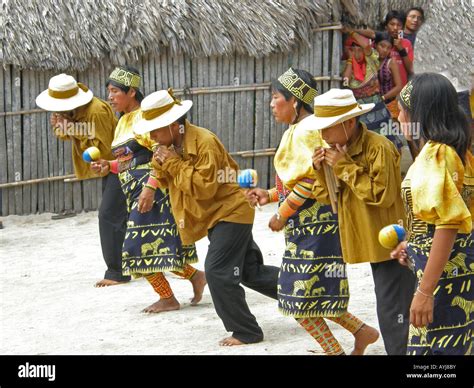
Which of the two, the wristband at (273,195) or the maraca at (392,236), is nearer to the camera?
the maraca at (392,236)

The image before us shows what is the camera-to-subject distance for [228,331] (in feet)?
20.7

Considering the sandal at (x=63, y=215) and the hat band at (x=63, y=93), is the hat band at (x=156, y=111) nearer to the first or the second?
the hat band at (x=63, y=93)

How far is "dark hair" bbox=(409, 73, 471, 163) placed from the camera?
4.05m

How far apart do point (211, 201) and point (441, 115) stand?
7.70ft

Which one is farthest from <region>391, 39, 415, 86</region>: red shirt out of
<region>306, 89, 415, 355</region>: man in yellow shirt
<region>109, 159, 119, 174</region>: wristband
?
<region>306, 89, 415, 355</region>: man in yellow shirt

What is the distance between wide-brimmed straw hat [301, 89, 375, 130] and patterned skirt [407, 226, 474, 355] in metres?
0.96

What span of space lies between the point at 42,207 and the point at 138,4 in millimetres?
2597

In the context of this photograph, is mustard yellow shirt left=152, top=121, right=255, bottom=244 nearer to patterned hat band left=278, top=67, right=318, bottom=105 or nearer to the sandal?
patterned hat band left=278, top=67, right=318, bottom=105

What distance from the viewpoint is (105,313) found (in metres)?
7.38

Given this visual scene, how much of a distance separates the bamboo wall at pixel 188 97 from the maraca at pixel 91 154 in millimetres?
3858

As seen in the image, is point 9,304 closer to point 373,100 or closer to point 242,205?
point 242,205

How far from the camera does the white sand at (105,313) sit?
641 centimetres

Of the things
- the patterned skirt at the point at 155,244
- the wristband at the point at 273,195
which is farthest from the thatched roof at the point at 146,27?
the wristband at the point at 273,195
